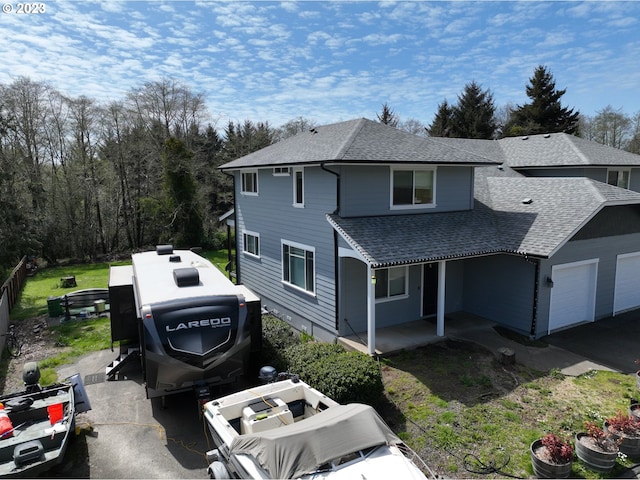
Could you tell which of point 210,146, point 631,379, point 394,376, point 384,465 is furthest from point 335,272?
point 210,146

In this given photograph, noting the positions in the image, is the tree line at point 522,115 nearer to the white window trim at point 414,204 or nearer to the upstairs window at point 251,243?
the upstairs window at point 251,243

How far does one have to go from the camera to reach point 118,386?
10547 millimetres

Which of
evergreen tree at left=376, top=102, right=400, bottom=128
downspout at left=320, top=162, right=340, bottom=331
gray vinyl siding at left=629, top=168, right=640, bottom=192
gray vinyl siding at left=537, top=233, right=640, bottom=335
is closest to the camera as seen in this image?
downspout at left=320, top=162, right=340, bottom=331

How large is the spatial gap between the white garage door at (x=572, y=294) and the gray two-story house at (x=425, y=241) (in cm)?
4

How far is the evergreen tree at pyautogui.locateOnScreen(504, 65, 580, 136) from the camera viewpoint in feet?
134

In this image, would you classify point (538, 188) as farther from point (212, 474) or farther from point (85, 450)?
Result: point (85, 450)

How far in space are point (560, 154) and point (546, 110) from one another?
84.6 ft

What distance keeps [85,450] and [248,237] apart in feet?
37.0

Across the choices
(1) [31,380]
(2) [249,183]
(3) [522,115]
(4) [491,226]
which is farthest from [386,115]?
(1) [31,380]

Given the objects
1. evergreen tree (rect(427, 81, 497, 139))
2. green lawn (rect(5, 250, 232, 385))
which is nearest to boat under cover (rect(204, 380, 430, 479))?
green lawn (rect(5, 250, 232, 385))

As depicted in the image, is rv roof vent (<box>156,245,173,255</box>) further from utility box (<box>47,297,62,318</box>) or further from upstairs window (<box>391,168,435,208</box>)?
upstairs window (<box>391,168,435,208</box>)

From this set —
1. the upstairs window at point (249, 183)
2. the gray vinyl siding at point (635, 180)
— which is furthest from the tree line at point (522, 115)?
the upstairs window at point (249, 183)

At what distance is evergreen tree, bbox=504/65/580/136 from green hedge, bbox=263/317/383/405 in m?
38.5

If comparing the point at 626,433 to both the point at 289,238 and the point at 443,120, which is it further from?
the point at 443,120
